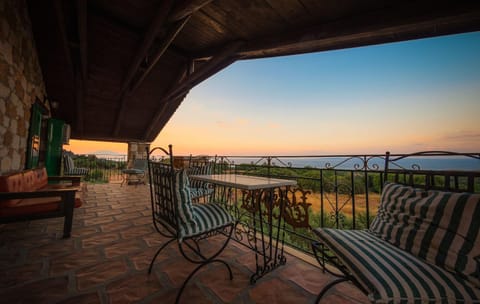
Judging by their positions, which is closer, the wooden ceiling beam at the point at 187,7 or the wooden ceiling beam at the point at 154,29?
the wooden ceiling beam at the point at 187,7

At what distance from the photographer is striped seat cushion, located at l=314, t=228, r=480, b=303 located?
2.28 feet

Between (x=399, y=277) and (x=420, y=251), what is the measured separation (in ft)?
0.97

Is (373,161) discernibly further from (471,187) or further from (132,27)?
(132,27)

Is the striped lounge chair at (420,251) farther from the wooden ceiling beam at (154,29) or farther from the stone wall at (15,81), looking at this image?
the stone wall at (15,81)

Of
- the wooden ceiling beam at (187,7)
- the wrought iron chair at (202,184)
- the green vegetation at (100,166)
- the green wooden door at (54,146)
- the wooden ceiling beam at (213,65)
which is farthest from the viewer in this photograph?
the green vegetation at (100,166)

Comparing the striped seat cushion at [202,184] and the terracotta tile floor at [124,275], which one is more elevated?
the striped seat cushion at [202,184]

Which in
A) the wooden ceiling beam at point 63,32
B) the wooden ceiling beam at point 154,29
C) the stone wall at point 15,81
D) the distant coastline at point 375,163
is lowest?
the distant coastline at point 375,163

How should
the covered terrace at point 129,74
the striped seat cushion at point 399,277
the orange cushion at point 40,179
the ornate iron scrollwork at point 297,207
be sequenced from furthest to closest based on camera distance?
the orange cushion at point 40,179 < the ornate iron scrollwork at point 297,207 < the covered terrace at point 129,74 < the striped seat cushion at point 399,277

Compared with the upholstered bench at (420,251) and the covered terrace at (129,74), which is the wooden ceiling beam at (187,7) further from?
the upholstered bench at (420,251)

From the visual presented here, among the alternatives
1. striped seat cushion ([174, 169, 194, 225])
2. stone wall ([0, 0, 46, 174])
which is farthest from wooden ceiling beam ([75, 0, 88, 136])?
striped seat cushion ([174, 169, 194, 225])

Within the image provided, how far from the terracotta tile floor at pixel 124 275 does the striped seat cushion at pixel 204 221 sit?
458 millimetres

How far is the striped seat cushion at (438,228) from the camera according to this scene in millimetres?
778

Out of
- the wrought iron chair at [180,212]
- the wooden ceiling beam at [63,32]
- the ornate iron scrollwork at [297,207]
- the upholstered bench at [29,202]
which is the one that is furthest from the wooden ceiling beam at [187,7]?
the upholstered bench at [29,202]

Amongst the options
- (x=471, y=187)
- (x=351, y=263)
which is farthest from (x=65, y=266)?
(x=471, y=187)
